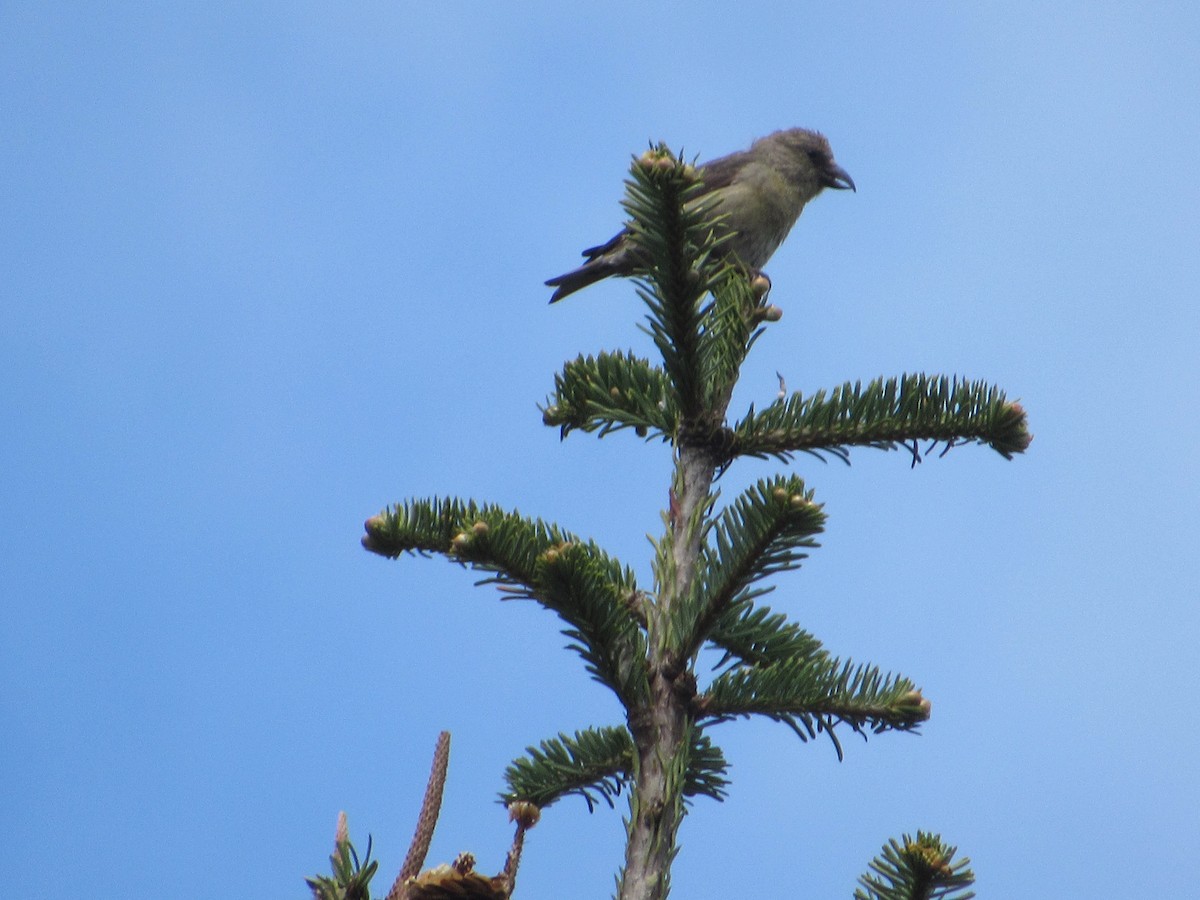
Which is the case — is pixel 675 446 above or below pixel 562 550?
above

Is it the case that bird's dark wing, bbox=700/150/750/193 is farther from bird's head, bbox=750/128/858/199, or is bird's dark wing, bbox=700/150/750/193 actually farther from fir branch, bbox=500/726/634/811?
fir branch, bbox=500/726/634/811

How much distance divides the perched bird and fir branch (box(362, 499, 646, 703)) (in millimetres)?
4132

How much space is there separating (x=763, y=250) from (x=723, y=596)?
534cm

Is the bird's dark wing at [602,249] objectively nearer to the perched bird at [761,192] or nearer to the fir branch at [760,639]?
the perched bird at [761,192]

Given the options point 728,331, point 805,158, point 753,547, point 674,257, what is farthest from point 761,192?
point 753,547

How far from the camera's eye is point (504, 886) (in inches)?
59.1

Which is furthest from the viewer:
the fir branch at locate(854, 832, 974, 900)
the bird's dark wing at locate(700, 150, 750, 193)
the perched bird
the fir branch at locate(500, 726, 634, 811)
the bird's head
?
the bird's head

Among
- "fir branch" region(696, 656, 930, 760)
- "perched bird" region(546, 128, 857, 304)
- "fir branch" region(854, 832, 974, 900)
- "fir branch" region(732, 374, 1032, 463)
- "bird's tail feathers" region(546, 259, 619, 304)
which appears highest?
"perched bird" region(546, 128, 857, 304)

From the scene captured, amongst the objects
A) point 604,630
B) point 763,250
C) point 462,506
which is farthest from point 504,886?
point 763,250

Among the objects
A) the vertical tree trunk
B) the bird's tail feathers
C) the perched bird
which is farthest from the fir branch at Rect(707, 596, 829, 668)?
the bird's tail feathers

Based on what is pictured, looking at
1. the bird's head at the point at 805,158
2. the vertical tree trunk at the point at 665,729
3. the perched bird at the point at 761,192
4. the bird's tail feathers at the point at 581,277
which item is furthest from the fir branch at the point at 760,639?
the bird's head at the point at 805,158

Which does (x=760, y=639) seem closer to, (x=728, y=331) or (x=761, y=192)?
(x=728, y=331)

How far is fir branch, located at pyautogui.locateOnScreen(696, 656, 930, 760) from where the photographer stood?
2205 mm

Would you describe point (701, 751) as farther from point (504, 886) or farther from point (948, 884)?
point (504, 886)
